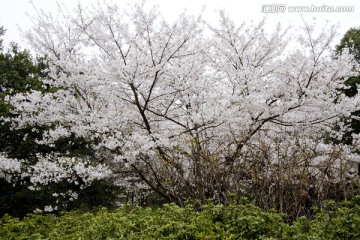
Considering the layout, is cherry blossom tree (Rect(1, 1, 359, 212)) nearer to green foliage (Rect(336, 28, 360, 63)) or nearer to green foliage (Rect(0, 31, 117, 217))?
green foliage (Rect(0, 31, 117, 217))

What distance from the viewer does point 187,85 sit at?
22.1ft

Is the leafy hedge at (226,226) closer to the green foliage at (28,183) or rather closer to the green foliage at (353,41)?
the green foliage at (28,183)

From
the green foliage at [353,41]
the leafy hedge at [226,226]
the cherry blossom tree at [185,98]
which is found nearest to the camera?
the leafy hedge at [226,226]

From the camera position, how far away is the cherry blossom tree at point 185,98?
5.73 m

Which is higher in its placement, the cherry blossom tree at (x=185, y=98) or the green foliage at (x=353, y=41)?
the green foliage at (x=353, y=41)

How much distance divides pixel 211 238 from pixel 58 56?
20.5 feet

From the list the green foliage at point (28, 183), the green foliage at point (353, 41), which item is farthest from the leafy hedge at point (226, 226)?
the green foliage at point (353, 41)

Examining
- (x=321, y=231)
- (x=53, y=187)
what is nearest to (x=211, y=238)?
(x=321, y=231)

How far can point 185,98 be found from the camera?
7078 millimetres

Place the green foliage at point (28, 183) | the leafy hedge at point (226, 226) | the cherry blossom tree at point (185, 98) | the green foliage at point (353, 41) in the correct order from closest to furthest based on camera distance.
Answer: the leafy hedge at point (226, 226) → the cherry blossom tree at point (185, 98) → the green foliage at point (28, 183) → the green foliage at point (353, 41)

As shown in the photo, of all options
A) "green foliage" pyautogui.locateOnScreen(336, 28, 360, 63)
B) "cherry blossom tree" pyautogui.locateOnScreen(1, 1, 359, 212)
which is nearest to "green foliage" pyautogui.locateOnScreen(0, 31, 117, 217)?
"cherry blossom tree" pyautogui.locateOnScreen(1, 1, 359, 212)

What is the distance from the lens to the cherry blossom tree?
5.73 metres

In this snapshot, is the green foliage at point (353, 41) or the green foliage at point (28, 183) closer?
the green foliage at point (28, 183)

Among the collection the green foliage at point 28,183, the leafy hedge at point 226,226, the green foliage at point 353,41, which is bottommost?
the leafy hedge at point 226,226
